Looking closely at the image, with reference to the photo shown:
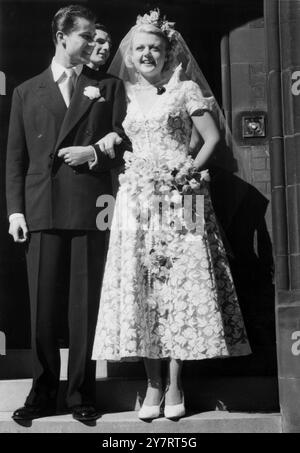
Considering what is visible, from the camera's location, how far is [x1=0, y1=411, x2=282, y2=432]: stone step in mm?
5105

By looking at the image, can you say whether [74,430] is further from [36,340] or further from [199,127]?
[199,127]

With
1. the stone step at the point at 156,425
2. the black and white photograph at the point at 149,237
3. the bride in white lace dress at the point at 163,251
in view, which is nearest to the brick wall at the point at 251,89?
the black and white photograph at the point at 149,237

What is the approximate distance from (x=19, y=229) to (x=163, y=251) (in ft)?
3.34

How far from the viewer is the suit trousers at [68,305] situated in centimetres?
524

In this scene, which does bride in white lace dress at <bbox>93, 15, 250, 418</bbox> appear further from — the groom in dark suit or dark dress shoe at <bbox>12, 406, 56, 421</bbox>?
dark dress shoe at <bbox>12, 406, 56, 421</bbox>

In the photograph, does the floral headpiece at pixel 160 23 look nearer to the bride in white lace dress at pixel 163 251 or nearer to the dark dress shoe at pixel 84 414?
the bride in white lace dress at pixel 163 251

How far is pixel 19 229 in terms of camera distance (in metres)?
5.49

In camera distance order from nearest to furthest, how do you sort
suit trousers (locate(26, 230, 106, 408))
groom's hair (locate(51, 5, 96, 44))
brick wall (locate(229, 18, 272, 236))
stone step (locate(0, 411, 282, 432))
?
stone step (locate(0, 411, 282, 432)) → suit trousers (locate(26, 230, 106, 408)) → groom's hair (locate(51, 5, 96, 44)) → brick wall (locate(229, 18, 272, 236))

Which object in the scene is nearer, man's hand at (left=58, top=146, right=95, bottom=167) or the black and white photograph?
the black and white photograph

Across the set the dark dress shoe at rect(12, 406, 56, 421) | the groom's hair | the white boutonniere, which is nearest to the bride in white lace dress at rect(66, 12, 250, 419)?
the white boutonniere

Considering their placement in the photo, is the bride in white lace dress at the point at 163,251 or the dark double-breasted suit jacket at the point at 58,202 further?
the dark double-breasted suit jacket at the point at 58,202

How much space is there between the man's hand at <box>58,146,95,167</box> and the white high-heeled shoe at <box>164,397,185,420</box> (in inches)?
69.5

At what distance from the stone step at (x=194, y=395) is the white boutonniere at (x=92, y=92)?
2.00 m

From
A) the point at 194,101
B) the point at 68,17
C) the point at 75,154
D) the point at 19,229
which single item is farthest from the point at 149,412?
the point at 68,17
